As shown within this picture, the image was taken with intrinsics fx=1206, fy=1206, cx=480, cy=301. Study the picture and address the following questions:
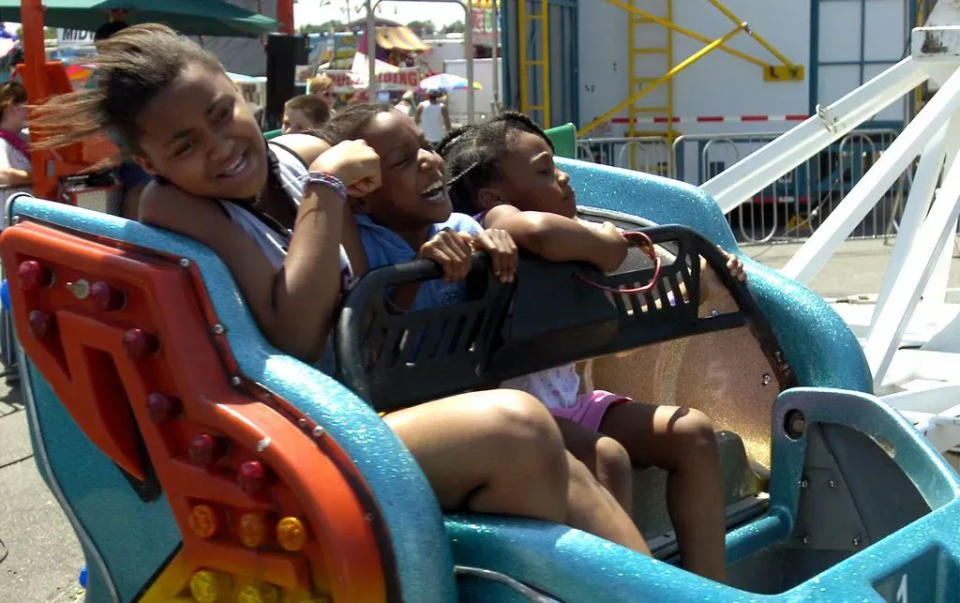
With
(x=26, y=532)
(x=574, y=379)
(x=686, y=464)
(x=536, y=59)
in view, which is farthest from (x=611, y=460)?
(x=536, y=59)

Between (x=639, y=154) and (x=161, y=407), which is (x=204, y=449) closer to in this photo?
(x=161, y=407)

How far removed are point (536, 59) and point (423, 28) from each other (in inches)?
1185

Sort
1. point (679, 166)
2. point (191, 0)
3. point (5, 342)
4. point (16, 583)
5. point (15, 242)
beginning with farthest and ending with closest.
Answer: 1. point (679, 166)
2. point (191, 0)
3. point (5, 342)
4. point (16, 583)
5. point (15, 242)

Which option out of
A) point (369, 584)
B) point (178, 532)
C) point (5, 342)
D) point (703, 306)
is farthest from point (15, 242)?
point (5, 342)

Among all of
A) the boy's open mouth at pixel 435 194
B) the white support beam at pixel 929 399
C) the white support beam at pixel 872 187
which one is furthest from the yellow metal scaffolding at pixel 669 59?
the boy's open mouth at pixel 435 194

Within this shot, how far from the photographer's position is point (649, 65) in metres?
11.7

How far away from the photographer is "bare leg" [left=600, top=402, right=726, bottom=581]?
222cm

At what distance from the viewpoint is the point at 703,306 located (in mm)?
2682

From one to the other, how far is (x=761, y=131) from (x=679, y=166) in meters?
0.94

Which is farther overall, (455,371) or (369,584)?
(455,371)

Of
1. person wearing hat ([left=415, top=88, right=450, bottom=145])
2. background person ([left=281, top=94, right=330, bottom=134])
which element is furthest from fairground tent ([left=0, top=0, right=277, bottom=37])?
person wearing hat ([left=415, top=88, right=450, bottom=145])

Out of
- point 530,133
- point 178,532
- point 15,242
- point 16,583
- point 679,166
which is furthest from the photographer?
point 679,166

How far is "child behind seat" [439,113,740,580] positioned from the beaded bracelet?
13.5 inches

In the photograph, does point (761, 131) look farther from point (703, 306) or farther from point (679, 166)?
point (703, 306)
